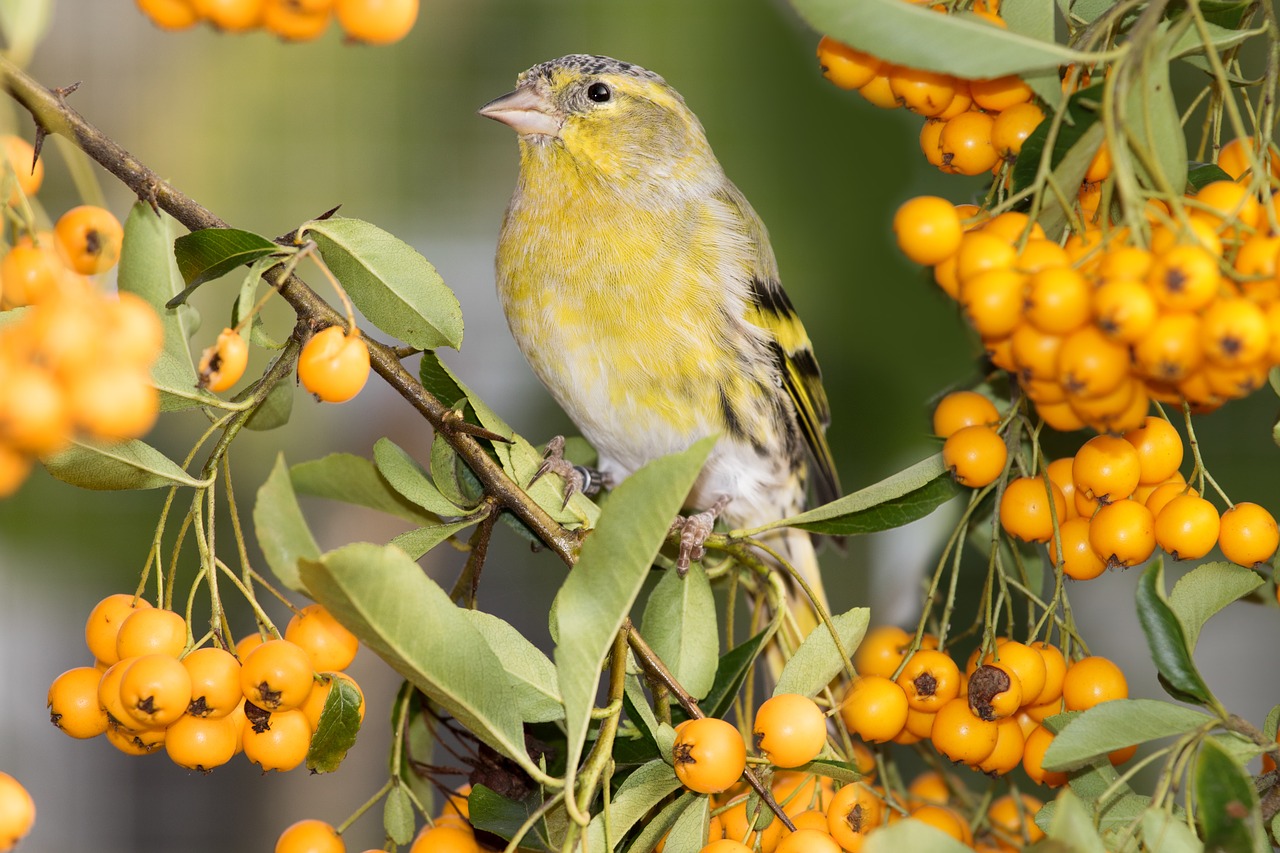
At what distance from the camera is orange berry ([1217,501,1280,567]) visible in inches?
30.8

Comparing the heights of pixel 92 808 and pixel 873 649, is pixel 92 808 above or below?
below

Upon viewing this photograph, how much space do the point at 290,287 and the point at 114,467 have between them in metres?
0.16

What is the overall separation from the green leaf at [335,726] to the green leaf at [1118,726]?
16.6 inches

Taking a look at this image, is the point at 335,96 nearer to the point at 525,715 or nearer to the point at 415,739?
the point at 415,739

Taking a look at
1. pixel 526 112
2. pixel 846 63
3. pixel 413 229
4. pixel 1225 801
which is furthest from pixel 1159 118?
pixel 413 229

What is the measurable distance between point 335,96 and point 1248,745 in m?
2.65

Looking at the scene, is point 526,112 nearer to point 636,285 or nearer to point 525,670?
point 636,285

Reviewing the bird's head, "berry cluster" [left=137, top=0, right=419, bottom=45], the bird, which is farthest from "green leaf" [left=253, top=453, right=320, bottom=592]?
the bird's head

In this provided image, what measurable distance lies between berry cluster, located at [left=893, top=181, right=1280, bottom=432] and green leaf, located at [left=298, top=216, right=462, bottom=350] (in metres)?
0.31

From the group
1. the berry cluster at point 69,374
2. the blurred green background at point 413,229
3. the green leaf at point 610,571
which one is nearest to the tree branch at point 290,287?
the green leaf at point 610,571

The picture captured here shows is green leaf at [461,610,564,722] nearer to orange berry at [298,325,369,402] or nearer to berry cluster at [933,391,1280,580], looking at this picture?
orange berry at [298,325,369,402]

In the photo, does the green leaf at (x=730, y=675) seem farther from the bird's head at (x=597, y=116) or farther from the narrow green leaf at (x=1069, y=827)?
the bird's head at (x=597, y=116)

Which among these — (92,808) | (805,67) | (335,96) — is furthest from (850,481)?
(92,808)

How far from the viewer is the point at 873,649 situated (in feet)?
3.18
